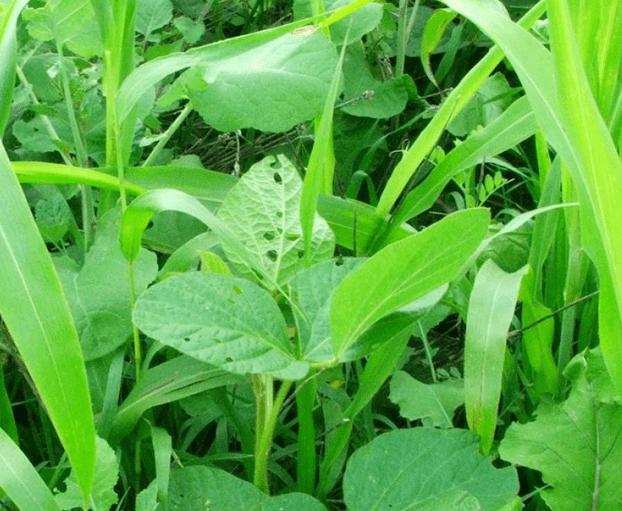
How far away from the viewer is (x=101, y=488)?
28.3 inches

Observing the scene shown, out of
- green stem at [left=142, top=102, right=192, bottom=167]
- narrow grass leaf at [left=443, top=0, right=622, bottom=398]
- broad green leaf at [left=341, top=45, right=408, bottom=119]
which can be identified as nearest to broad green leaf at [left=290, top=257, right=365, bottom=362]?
narrow grass leaf at [left=443, top=0, right=622, bottom=398]

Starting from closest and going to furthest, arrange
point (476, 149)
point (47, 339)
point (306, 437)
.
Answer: point (47, 339) < point (306, 437) < point (476, 149)

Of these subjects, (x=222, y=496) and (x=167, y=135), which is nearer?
(x=222, y=496)

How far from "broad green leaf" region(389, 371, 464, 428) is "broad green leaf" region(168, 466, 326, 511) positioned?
0.72 ft

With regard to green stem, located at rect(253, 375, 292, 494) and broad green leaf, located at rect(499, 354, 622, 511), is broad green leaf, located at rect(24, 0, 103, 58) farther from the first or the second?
broad green leaf, located at rect(499, 354, 622, 511)

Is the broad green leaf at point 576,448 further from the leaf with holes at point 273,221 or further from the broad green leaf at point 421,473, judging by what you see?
the leaf with holes at point 273,221

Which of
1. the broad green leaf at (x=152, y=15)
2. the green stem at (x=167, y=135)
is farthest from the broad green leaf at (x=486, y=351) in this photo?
the broad green leaf at (x=152, y=15)

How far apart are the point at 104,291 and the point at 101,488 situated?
11.1 inches

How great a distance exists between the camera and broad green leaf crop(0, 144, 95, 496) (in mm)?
641

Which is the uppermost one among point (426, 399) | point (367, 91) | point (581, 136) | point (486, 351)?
point (581, 136)

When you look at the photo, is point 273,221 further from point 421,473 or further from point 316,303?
point 421,473

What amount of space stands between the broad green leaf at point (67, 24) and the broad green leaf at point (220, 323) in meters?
0.50

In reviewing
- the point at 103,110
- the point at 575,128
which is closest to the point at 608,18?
the point at 575,128

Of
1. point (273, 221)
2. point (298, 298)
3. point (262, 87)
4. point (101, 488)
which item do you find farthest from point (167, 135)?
point (101, 488)
